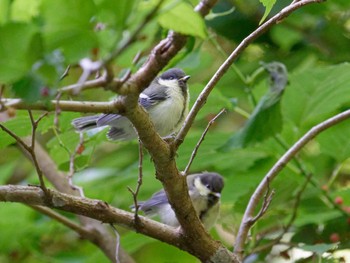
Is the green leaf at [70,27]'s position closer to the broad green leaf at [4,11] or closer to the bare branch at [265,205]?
the broad green leaf at [4,11]

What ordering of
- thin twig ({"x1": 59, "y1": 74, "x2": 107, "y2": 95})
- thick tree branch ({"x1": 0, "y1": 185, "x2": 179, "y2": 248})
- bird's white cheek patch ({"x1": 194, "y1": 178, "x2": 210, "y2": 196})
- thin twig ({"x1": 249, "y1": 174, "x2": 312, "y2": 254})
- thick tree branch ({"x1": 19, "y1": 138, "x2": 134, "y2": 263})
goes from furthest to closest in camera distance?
bird's white cheek patch ({"x1": 194, "y1": 178, "x2": 210, "y2": 196}), thick tree branch ({"x1": 19, "y1": 138, "x2": 134, "y2": 263}), thin twig ({"x1": 249, "y1": 174, "x2": 312, "y2": 254}), thick tree branch ({"x1": 0, "y1": 185, "x2": 179, "y2": 248}), thin twig ({"x1": 59, "y1": 74, "x2": 107, "y2": 95})

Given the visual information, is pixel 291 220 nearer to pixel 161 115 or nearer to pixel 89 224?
pixel 161 115

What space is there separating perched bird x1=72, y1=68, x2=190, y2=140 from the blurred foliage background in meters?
0.06

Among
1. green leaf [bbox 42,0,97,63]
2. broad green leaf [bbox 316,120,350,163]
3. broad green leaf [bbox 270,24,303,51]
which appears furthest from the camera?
broad green leaf [bbox 270,24,303,51]

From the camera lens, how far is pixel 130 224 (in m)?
1.65

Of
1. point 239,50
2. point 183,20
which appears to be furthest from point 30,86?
point 239,50

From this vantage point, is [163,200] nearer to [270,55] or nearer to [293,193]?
[293,193]

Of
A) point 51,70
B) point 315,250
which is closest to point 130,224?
point 315,250

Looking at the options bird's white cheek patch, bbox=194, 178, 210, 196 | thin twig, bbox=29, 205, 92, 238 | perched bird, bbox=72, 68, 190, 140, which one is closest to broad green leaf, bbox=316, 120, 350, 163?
perched bird, bbox=72, 68, 190, 140

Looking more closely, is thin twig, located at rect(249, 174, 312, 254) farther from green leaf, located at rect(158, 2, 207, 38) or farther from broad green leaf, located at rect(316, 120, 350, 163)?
green leaf, located at rect(158, 2, 207, 38)

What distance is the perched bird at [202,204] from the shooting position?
2.65 m

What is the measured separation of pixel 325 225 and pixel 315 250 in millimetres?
617

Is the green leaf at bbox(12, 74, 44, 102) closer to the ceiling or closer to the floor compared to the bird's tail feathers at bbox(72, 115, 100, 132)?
closer to the ceiling

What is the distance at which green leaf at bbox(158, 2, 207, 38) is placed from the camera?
82 centimetres
